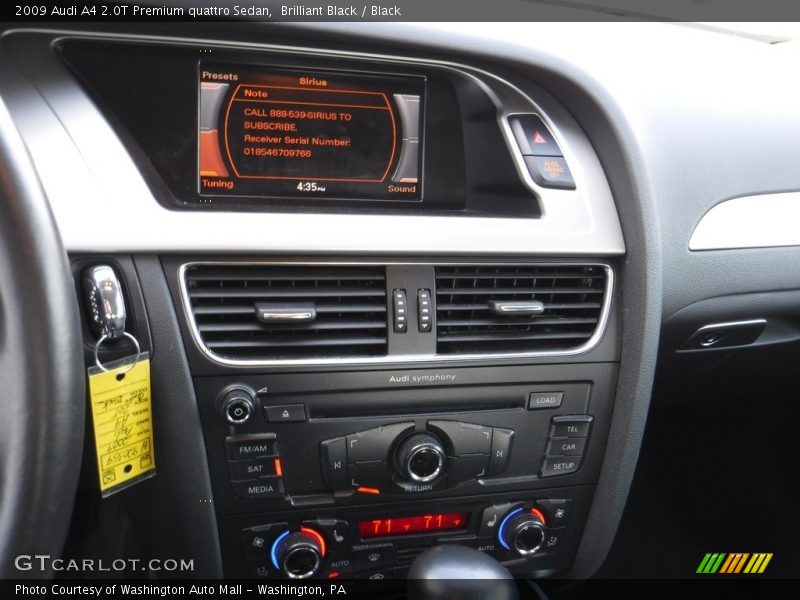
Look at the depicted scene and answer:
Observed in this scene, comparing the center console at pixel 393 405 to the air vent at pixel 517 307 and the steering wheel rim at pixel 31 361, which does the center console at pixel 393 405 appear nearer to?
the air vent at pixel 517 307

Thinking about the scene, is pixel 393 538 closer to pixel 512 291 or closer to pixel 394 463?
pixel 394 463

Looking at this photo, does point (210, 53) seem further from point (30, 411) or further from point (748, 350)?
point (748, 350)

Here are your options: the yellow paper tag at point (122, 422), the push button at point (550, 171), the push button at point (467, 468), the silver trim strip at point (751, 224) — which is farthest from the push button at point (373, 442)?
the silver trim strip at point (751, 224)

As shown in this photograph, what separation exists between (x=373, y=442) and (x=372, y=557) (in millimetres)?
255

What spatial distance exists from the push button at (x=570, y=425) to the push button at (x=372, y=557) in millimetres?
371

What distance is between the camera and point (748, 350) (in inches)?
72.5

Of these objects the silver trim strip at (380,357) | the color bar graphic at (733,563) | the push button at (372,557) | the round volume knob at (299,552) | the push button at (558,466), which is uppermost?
the silver trim strip at (380,357)

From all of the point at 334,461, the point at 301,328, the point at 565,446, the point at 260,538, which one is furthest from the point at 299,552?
the point at 565,446

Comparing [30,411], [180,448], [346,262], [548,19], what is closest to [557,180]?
[548,19]

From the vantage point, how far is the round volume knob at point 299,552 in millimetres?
1440

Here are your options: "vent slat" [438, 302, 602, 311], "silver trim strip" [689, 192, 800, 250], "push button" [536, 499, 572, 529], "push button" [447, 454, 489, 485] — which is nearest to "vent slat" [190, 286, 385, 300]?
"vent slat" [438, 302, 602, 311]

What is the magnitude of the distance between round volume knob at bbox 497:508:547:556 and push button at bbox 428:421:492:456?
0.18 meters

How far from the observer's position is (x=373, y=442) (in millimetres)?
1425

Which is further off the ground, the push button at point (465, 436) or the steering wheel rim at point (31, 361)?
the steering wheel rim at point (31, 361)
